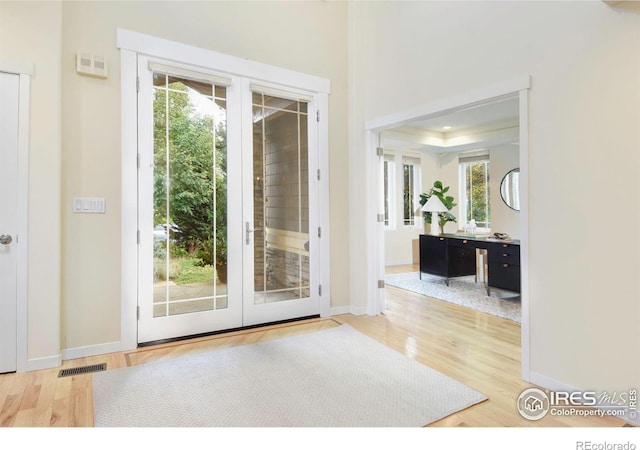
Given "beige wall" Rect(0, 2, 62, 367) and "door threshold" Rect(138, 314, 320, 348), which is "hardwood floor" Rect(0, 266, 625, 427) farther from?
"beige wall" Rect(0, 2, 62, 367)

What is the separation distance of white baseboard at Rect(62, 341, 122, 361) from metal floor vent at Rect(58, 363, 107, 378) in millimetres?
200

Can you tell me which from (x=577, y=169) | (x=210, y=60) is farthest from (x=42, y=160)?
(x=577, y=169)

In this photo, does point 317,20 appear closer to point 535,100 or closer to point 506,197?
point 535,100

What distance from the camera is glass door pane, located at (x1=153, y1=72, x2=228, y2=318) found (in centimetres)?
312

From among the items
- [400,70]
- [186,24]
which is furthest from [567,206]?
[186,24]

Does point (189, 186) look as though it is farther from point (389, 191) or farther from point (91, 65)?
point (389, 191)

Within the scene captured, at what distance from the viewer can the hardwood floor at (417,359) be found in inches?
77.8

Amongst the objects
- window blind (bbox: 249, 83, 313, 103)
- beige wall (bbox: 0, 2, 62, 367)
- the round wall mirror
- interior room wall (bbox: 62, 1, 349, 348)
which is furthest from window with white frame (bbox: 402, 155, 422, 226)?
beige wall (bbox: 0, 2, 62, 367)

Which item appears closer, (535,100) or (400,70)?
(535,100)

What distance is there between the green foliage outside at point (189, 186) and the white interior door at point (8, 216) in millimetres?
911

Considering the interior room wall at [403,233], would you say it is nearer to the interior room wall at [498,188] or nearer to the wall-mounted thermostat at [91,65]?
the interior room wall at [498,188]

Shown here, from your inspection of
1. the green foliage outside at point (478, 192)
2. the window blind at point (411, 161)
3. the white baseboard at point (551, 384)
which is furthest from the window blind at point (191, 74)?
the green foliage outside at point (478, 192)

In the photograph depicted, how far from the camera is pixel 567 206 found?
2.20m
